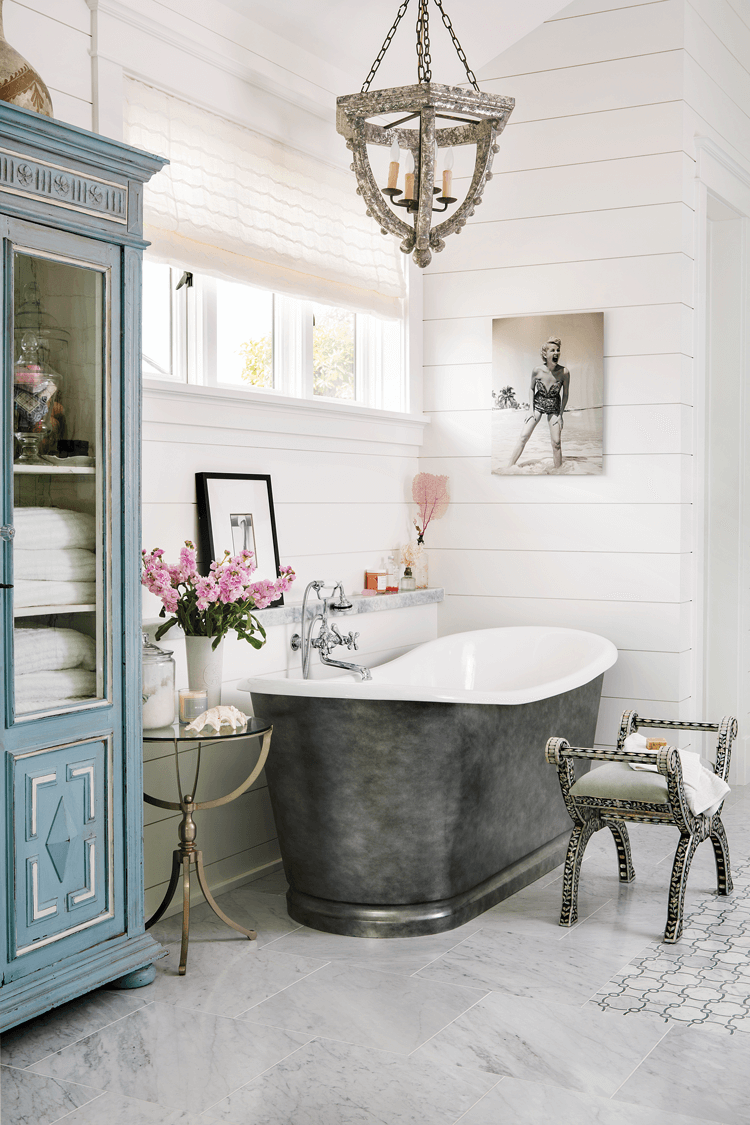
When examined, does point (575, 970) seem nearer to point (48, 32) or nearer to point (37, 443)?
point (37, 443)

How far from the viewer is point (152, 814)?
3262 mm

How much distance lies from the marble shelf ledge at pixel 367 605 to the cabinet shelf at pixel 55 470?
1144 mm

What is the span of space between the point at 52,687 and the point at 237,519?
1250 millimetres

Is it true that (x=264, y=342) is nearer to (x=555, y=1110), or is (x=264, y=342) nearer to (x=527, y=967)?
(x=527, y=967)

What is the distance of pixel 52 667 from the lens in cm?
256

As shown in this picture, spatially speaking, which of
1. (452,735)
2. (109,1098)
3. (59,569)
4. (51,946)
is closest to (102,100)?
(59,569)

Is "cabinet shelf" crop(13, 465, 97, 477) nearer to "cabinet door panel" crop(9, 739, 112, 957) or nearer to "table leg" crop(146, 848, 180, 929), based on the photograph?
"cabinet door panel" crop(9, 739, 112, 957)

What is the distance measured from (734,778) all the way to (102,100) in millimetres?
3932

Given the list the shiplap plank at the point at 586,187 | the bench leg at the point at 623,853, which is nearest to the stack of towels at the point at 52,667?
the bench leg at the point at 623,853

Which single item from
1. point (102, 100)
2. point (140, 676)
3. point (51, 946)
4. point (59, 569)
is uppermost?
point (102, 100)

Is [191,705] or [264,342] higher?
[264,342]

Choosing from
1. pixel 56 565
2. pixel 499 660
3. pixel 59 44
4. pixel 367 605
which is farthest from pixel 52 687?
pixel 499 660

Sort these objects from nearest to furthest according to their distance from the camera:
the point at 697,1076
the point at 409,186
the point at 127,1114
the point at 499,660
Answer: the point at 127,1114
the point at 697,1076
the point at 409,186
the point at 499,660

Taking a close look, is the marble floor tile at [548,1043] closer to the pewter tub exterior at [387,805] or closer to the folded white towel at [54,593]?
the pewter tub exterior at [387,805]
